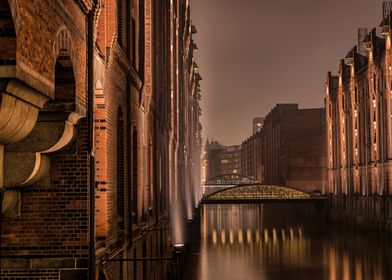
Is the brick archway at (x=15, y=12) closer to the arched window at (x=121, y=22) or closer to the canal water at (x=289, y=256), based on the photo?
the arched window at (x=121, y=22)

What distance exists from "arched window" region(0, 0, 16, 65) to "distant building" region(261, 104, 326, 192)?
347 ft

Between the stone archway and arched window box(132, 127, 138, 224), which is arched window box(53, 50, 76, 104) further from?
arched window box(132, 127, 138, 224)

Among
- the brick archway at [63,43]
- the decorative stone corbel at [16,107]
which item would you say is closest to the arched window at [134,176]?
the brick archway at [63,43]

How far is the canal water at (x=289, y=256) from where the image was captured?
128 ft

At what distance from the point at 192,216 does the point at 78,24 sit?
50.4 m

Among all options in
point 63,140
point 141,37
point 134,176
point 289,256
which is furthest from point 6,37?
point 289,256

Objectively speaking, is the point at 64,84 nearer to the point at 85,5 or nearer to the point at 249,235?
the point at 85,5

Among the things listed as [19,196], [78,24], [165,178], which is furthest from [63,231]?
[165,178]

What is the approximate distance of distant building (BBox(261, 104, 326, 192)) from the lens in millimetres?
111000

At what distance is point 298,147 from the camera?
113 meters

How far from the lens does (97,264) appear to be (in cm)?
1109

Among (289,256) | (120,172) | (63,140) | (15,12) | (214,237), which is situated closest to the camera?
(15,12)

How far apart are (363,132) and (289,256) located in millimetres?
23359

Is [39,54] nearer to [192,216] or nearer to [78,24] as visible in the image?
[78,24]
